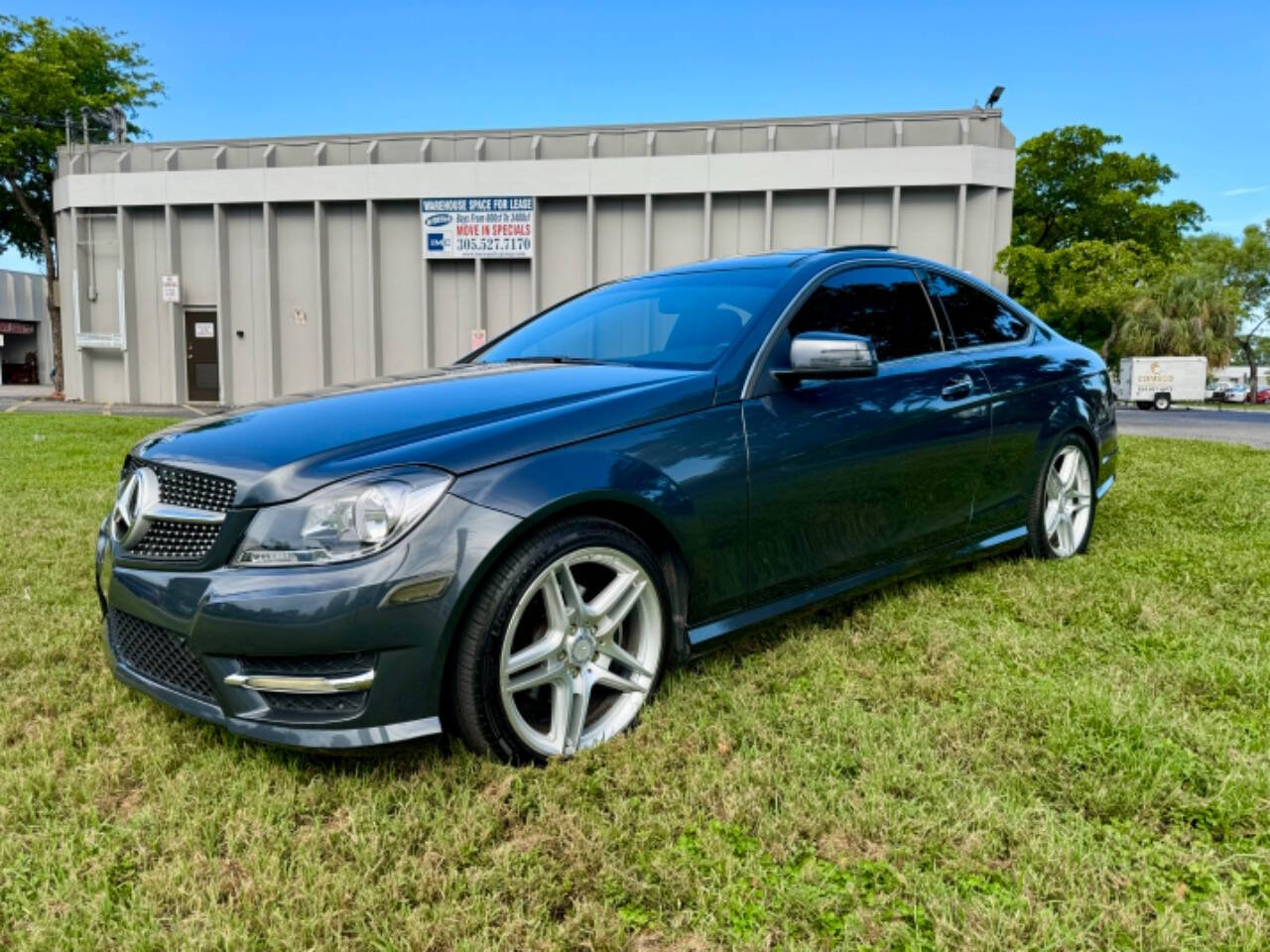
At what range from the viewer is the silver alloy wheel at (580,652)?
2.21m

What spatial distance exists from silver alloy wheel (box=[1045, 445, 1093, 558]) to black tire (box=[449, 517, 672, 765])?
2.83 m

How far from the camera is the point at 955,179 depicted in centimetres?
1838

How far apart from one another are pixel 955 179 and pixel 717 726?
61.0 feet

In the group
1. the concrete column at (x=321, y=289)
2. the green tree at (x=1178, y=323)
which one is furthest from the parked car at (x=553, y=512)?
the green tree at (x=1178, y=323)

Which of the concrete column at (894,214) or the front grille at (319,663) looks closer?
the front grille at (319,663)

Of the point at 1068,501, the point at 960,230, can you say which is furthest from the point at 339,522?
the point at 960,230

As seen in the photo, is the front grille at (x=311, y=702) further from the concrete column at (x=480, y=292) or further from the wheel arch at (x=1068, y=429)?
the concrete column at (x=480, y=292)

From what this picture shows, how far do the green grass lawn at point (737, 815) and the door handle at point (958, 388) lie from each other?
0.93m

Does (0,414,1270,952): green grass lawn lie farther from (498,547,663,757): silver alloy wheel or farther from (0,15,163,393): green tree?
(0,15,163,393): green tree

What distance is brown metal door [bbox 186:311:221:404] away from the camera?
2238cm

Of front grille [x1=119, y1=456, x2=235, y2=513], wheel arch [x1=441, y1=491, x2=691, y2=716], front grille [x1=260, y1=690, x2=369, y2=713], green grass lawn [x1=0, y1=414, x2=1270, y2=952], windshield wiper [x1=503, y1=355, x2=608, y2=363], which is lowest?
green grass lawn [x1=0, y1=414, x2=1270, y2=952]

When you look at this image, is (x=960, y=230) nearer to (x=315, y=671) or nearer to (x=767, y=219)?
(x=767, y=219)

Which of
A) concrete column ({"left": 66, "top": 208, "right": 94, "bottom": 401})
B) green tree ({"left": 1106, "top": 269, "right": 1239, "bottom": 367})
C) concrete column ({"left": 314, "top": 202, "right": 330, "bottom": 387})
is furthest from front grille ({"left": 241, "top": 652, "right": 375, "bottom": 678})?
green tree ({"left": 1106, "top": 269, "right": 1239, "bottom": 367})

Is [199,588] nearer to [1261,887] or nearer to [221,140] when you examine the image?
[1261,887]
